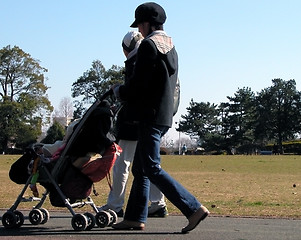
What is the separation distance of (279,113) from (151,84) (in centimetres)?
9370

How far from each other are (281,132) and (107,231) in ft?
302

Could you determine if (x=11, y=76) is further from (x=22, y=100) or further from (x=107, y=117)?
(x=107, y=117)

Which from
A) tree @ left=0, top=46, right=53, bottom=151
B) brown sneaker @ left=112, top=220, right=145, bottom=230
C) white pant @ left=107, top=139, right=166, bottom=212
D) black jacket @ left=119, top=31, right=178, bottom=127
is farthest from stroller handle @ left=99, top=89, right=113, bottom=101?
tree @ left=0, top=46, right=53, bottom=151

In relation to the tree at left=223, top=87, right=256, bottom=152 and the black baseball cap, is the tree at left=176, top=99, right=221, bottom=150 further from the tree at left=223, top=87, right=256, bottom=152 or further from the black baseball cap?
the black baseball cap

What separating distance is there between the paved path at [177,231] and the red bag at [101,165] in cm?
53

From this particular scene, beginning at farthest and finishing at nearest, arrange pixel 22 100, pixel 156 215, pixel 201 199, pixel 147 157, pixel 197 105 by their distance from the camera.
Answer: pixel 197 105 → pixel 22 100 → pixel 201 199 → pixel 156 215 → pixel 147 157

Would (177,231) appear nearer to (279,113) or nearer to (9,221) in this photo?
(9,221)

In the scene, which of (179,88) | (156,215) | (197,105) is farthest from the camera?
(197,105)

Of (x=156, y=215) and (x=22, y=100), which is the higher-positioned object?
(x=22, y=100)

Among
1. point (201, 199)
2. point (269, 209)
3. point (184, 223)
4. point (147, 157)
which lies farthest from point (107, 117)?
point (201, 199)

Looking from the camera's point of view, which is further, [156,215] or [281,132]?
[281,132]

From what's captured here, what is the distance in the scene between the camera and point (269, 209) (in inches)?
301

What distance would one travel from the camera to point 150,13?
559cm

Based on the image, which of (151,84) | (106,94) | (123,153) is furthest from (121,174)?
(151,84)
